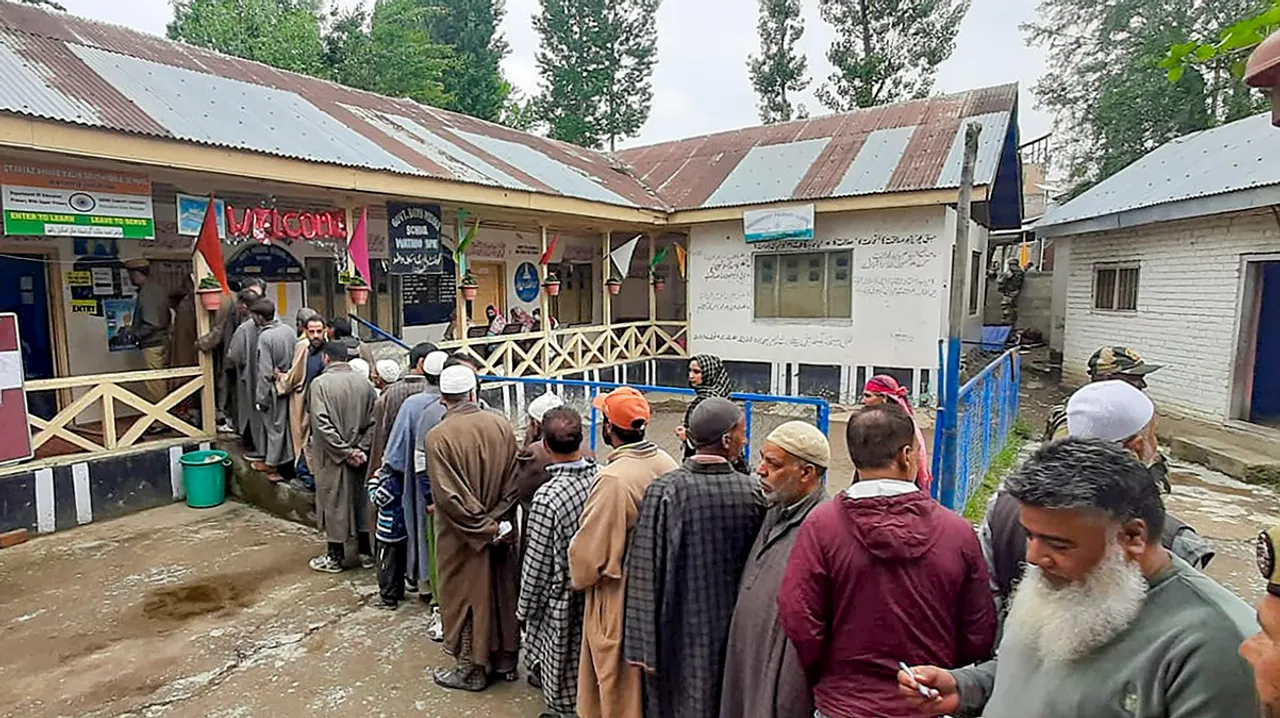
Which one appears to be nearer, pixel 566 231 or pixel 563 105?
pixel 566 231

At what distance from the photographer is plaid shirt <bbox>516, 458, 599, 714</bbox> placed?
105 inches

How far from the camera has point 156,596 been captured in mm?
4184

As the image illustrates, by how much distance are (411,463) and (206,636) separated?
56.5 inches

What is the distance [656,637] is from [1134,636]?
149cm

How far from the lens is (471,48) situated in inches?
892

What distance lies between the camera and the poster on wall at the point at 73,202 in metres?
4.80

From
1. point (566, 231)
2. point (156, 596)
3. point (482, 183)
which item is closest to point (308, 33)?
point (566, 231)

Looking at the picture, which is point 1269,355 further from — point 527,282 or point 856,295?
point 527,282

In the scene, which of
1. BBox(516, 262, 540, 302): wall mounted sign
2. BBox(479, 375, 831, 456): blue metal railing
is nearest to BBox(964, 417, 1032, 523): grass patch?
BBox(479, 375, 831, 456): blue metal railing

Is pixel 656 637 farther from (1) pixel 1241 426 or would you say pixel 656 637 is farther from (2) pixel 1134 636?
(1) pixel 1241 426

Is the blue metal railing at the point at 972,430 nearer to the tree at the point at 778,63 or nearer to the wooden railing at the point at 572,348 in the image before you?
the wooden railing at the point at 572,348

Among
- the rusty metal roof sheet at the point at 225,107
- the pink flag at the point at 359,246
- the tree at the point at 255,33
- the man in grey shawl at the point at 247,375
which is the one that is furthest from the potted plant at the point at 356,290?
the tree at the point at 255,33

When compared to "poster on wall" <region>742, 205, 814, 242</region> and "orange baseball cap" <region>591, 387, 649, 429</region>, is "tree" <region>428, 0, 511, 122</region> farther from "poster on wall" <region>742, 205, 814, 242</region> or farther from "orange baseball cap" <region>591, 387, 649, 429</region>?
"orange baseball cap" <region>591, 387, 649, 429</region>

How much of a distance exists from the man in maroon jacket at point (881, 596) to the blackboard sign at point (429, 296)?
27.4ft
